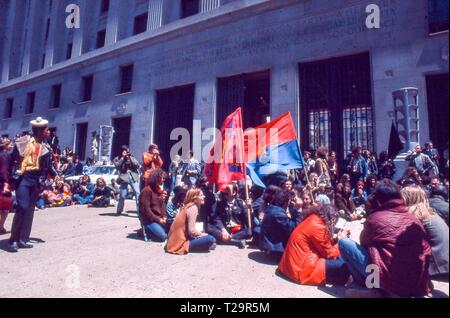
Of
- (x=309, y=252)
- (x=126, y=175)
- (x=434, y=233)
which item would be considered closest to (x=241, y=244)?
(x=309, y=252)

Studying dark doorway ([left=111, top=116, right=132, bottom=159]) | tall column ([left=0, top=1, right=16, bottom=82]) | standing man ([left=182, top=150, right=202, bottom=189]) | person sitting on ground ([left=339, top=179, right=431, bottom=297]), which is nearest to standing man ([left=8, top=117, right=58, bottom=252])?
person sitting on ground ([left=339, top=179, right=431, bottom=297])

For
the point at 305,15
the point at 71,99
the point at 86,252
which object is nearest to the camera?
the point at 86,252

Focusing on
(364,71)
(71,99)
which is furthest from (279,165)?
(71,99)

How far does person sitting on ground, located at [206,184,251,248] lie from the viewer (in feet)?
19.1

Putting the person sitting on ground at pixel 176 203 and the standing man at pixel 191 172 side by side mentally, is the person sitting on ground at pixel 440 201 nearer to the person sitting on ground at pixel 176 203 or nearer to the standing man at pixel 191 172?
the person sitting on ground at pixel 176 203

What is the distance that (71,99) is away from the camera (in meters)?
22.5

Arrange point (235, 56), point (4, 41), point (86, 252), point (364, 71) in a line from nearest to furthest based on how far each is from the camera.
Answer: point (86, 252) < point (364, 71) < point (235, 56) < point (4, 41)

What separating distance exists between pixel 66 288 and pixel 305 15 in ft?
42.2

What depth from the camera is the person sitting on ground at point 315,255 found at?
12.5 ft

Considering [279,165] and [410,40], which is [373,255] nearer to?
[279,165]

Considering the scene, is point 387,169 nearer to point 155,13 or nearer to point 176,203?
point 176,203

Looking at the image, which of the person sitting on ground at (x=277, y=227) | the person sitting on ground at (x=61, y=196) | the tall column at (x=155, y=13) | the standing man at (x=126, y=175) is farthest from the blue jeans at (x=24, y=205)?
the tall column at (x=155, y=13)

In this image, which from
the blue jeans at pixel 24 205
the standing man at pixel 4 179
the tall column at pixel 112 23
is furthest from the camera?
the tall column at pixel 112 23

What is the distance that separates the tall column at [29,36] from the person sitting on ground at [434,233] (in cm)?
3136
